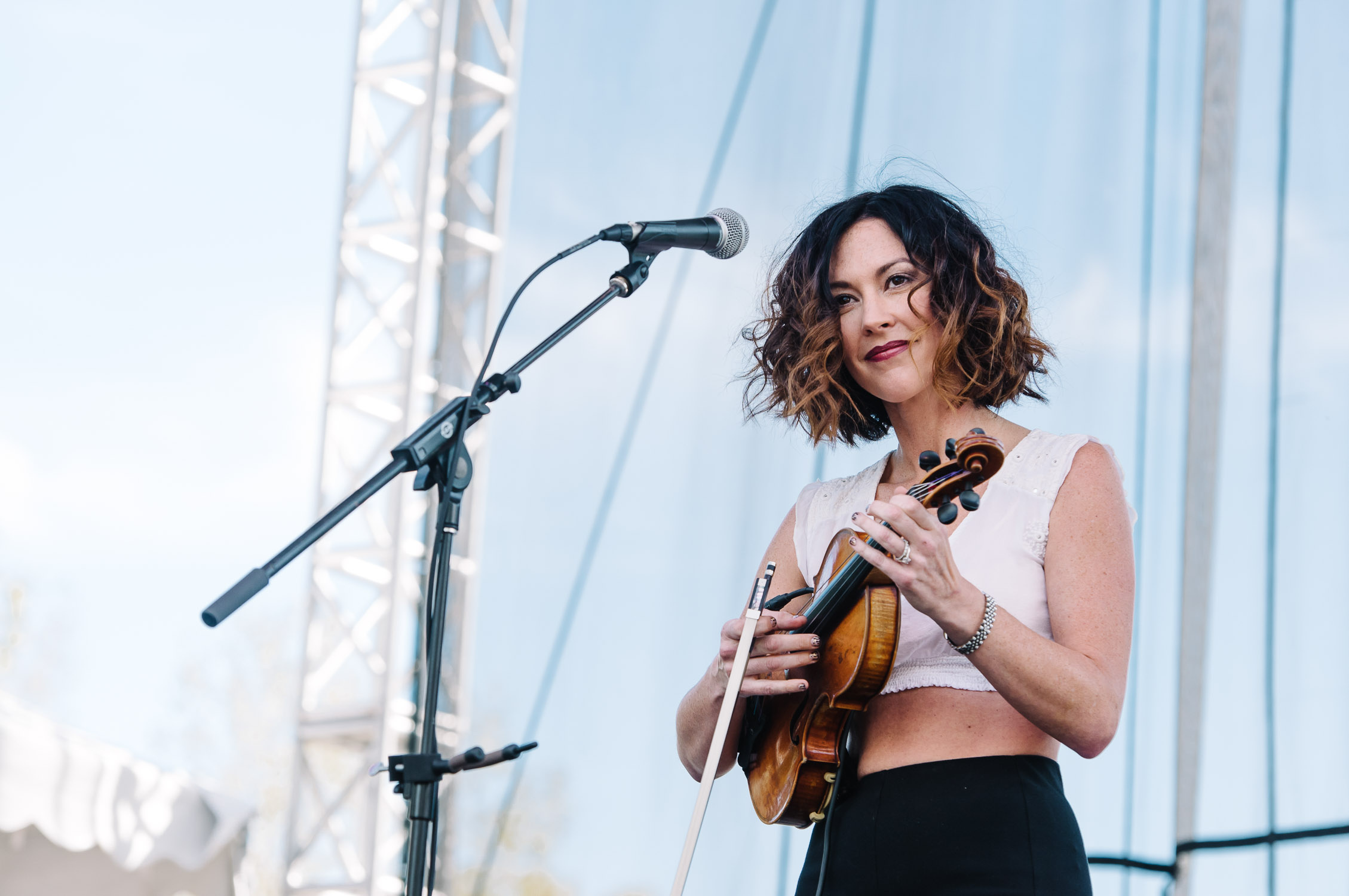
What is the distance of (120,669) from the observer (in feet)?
45.2

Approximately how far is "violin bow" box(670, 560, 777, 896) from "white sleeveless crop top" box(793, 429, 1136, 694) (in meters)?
0.17

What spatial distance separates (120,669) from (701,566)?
12.3 metres

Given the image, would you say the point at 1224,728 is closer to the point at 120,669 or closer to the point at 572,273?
the point at 572,273

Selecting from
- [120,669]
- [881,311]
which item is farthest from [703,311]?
[120,669]

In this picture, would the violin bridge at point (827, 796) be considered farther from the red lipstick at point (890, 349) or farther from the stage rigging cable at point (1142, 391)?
the stage rigging cable at point (1142, 391)

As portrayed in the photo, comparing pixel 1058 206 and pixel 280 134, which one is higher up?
pixel 280 134

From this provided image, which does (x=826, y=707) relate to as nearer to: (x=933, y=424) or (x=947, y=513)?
(x=947, y=513)

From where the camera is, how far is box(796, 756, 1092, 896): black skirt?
56.3 inches

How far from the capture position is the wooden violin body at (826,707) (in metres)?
1.50

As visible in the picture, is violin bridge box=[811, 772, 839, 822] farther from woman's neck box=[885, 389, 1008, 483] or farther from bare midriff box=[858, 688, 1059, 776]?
woman's neck box=[885, 389, 1008, 483]

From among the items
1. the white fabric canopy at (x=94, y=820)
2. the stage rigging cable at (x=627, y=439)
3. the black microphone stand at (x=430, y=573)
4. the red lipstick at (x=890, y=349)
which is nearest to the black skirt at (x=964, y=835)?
the black microphone stand at (x=430, y=573)

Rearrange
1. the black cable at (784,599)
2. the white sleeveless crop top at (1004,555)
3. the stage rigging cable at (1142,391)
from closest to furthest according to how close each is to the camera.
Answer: the white sleeveless crop top at (1004,555) → the black cable at (784,599) → the stage rigging cable at (1142,391)

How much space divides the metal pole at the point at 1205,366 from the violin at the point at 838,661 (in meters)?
1.27

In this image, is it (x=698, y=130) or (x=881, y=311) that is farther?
(x=698, y=130)
